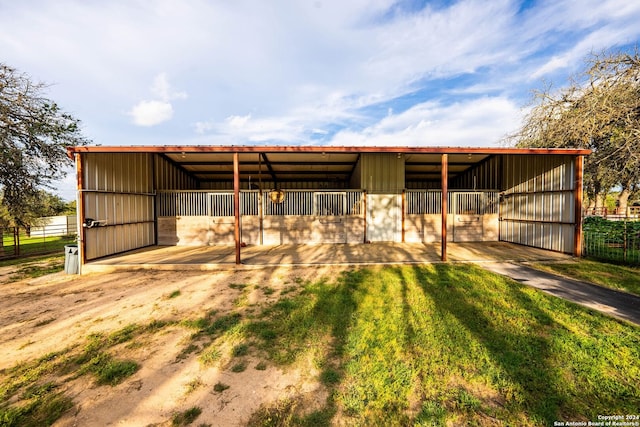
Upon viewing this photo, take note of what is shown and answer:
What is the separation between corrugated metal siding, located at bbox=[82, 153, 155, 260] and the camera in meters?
6.77

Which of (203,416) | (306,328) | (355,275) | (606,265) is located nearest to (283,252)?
(355,275)

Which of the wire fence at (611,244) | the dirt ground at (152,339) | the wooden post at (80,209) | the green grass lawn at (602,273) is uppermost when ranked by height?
the wooden post at (80,209)

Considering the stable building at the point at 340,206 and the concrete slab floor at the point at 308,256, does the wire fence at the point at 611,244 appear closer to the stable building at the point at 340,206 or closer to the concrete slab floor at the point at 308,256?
the concrete slab floor at the point at 308,256

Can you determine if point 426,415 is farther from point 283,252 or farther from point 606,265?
point 606,265

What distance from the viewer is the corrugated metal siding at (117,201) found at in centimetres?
677

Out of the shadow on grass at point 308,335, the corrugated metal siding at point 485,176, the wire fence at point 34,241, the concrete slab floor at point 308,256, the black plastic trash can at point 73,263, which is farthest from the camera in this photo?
the corrugated metal siding at point 485,176

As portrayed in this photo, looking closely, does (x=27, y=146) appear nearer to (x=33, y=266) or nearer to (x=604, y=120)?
(x=33, y=266)

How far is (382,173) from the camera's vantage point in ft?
32.0

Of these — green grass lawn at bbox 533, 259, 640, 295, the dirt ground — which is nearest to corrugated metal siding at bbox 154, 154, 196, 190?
the dirt ground

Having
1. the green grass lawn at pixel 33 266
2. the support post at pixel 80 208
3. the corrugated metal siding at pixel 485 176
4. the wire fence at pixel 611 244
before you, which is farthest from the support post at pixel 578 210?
the green grass lawn at pixel 33 266

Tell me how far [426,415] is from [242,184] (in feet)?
37.2

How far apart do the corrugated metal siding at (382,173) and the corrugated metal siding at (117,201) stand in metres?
7.90

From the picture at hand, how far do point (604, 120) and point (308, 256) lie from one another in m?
14.1

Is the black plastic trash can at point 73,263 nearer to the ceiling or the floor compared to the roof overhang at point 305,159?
nearer to the floor
